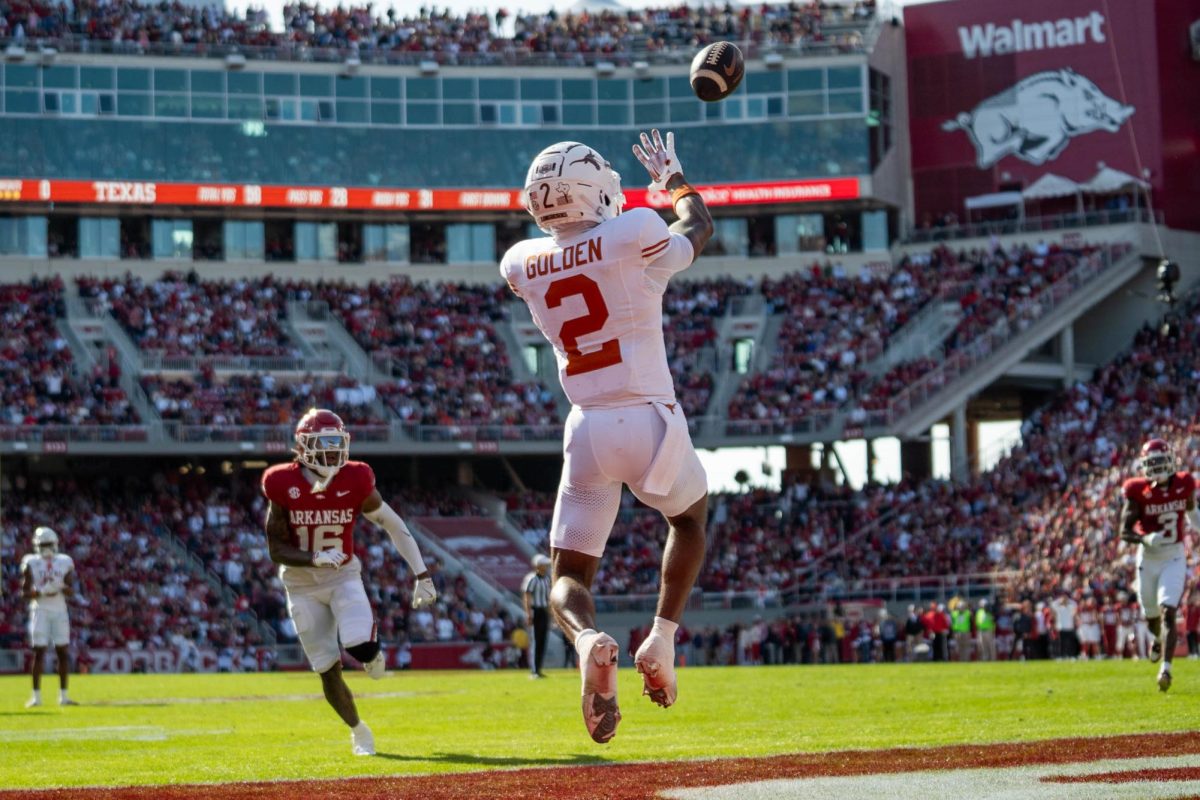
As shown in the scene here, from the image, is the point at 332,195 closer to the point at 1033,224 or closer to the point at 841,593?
the point at 1033,224

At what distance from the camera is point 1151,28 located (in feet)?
165

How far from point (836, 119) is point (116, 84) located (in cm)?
1987

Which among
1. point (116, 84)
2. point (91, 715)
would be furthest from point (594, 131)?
point (91, 715)

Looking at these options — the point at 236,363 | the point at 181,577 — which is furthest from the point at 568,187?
the point at 236,363

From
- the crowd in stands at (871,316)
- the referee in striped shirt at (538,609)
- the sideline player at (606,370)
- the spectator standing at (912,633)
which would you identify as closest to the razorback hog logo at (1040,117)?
the crowd in stands at (871,316)

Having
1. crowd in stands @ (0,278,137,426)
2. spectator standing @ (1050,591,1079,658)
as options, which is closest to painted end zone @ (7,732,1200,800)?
spectator standing @ (1050,591,1079,658)

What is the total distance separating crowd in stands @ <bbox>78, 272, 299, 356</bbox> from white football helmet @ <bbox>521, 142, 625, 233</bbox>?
3869 cm

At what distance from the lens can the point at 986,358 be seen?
45.3 metres

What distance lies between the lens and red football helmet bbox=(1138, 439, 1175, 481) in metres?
16.4

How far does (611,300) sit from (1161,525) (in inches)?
392

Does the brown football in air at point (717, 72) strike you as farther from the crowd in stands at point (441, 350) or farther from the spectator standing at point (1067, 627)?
the crowd in stands at point (441, 350)

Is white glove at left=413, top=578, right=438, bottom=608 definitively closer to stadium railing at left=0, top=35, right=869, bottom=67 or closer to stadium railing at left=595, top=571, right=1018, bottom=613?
stadium railing at left=595, top=571, right=1018, bottom=613

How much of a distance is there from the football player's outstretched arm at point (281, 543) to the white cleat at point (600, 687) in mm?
5157

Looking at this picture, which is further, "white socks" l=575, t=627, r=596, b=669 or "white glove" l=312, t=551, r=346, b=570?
"white glove" l=312, t=551, r=346, b=570
